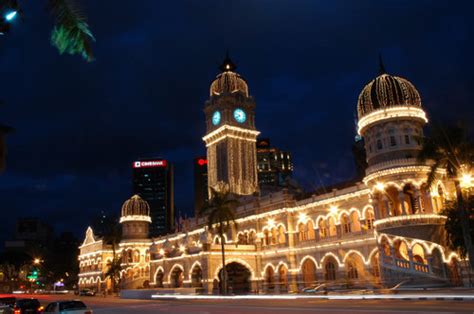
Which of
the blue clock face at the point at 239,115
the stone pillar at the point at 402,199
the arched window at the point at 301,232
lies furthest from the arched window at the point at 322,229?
the blue clock face at the point at 239,115

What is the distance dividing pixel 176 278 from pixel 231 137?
77.2 ft

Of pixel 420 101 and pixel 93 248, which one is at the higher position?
pixel 420 101

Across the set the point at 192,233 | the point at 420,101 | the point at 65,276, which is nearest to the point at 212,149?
the point at 192,233

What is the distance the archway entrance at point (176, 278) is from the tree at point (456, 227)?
127ft

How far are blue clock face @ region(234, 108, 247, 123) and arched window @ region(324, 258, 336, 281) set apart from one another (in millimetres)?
A: 32404

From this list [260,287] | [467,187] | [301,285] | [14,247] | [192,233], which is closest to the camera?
[467,187]

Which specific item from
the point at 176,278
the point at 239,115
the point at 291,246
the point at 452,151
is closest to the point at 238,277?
the point at 176,278

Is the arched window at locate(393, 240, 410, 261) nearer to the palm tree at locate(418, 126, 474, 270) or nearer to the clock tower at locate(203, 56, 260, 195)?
the palm tree at locate(418, 126, 474, 270)

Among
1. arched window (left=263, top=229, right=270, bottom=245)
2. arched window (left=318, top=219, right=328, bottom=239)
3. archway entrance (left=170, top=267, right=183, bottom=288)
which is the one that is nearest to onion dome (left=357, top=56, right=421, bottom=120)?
arched window (left=318, top=219, right=328, bottom=239)

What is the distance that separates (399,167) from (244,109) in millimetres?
40654

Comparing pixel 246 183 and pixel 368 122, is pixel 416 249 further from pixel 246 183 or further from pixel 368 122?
pixel 246 183

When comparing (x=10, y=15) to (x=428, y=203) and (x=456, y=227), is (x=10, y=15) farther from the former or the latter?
(x=428, y=203)

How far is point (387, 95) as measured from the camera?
43531mm

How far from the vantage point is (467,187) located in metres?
38.7
